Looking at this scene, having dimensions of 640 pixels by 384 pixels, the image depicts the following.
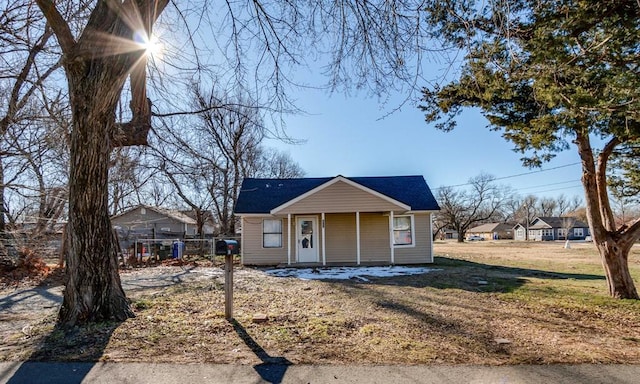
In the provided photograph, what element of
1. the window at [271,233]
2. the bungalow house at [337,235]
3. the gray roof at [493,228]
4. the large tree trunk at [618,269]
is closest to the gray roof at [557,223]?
the gray roof at [493,228]

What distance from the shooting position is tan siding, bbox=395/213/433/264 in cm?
1499

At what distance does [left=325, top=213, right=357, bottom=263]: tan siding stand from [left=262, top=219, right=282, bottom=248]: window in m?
1.99

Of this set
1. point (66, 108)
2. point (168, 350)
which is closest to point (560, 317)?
point (168, 350)

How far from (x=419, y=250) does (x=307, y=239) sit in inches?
184

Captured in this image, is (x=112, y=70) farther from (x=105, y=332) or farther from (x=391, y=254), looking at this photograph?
(x=391, y=254)

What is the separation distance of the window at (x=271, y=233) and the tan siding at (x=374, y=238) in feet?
11.3

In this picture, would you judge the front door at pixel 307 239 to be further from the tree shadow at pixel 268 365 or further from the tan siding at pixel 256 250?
the tree shadow at pixel 268 365

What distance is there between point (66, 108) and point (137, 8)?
3.40m

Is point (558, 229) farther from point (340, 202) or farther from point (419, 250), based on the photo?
point (340, 202)

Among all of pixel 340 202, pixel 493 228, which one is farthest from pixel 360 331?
pixel 493 228

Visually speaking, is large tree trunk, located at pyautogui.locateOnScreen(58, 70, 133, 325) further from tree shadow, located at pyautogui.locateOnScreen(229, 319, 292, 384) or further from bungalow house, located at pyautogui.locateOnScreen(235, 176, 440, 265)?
bungalow house, located at pyautogui.locateOnScreen(235, 176, 440, 265)

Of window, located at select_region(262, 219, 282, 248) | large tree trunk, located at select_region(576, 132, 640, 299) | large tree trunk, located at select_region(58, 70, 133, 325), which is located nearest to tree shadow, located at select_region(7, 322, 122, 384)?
large tree trunk, located at select_region(58, 70, 133, 325)

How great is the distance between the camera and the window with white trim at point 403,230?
15203 millimetres

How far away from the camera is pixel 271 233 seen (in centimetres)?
1526
